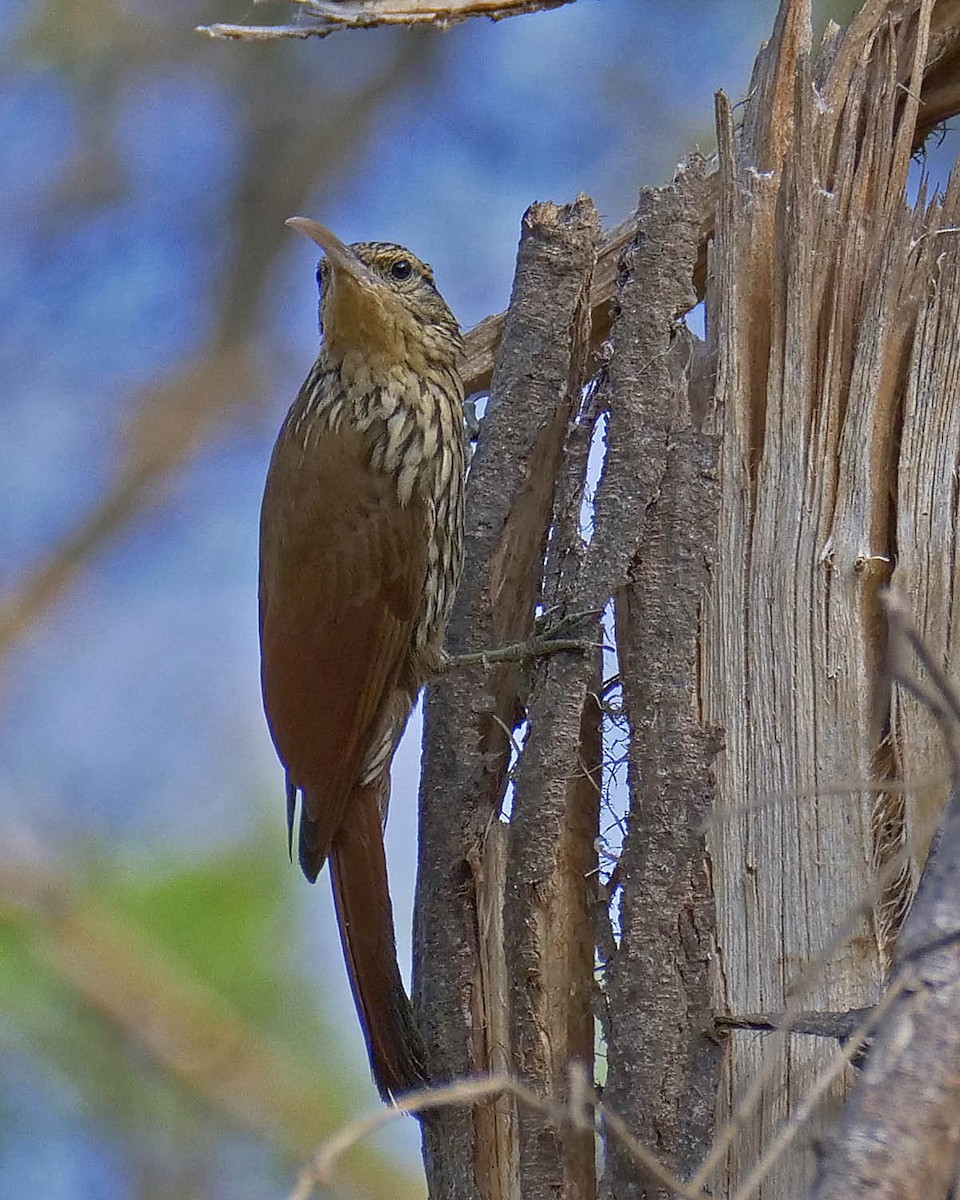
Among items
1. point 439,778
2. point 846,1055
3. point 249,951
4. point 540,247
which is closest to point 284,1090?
point 249,951

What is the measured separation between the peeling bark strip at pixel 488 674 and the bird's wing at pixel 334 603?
22 centimetres

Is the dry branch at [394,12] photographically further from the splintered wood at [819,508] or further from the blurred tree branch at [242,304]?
the blurred tree branch at [242,304]

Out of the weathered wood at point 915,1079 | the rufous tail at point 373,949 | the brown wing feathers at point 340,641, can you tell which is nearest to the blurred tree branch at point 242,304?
the brown wing feathers at point 340,641

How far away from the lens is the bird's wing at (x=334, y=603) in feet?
Answer: 10.5

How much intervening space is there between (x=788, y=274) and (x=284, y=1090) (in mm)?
3620

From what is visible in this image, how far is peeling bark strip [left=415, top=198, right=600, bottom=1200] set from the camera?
8.61ft

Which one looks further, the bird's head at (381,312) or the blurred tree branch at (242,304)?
the blurred tree branch at (242,304)

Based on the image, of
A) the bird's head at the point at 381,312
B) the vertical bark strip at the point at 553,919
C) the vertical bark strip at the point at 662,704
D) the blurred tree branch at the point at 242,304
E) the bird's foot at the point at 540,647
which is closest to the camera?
the vertical bark strip at the point at 662,704

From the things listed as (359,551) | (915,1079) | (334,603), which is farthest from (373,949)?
(915,1079)

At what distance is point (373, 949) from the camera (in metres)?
2.89

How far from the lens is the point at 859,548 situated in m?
2.56

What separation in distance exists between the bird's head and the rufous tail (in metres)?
0.98

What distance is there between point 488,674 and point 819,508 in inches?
28.3

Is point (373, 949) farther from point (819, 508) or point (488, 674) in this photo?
point (819, 508)
